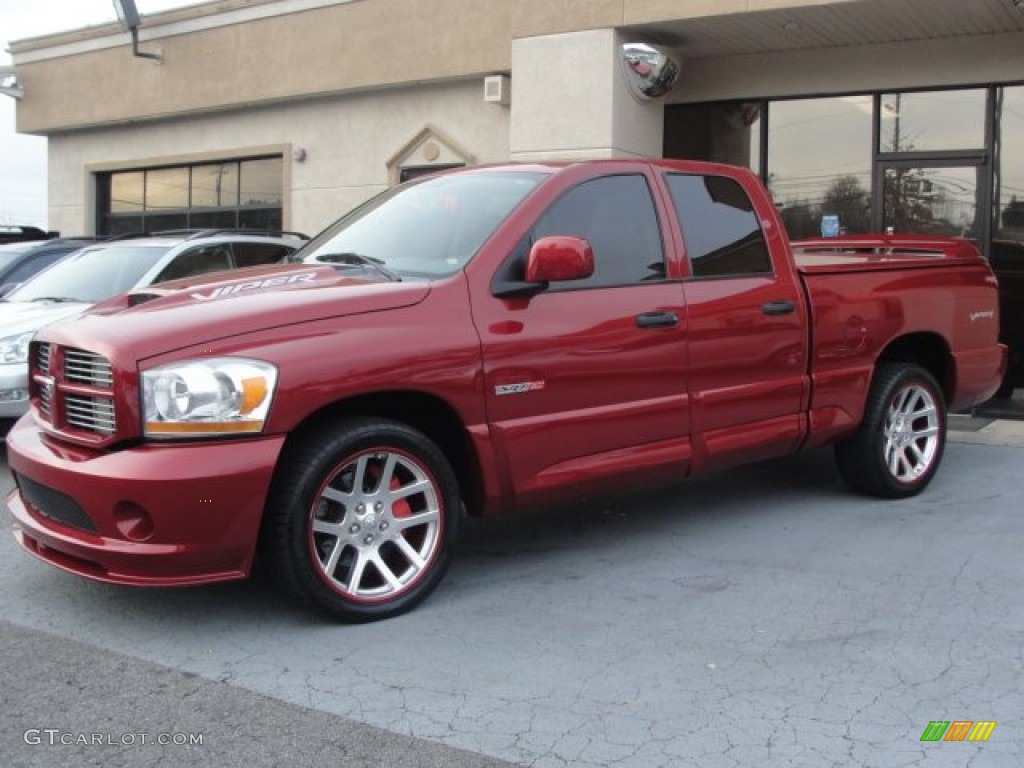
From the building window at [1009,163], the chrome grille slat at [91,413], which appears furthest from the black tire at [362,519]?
the building window at [1009,163]

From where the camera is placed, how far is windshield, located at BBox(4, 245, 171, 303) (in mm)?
8078

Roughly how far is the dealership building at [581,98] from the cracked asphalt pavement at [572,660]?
6560mm

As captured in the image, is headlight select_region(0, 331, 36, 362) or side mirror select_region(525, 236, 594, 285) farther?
headlight select_region(0, 331, 36, 362)

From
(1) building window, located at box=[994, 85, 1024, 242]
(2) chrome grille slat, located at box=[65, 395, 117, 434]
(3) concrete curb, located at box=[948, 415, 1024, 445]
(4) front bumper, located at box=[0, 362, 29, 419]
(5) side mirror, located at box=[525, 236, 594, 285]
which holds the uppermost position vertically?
(1) building window, located at box=[994, 85, 1024, 242]

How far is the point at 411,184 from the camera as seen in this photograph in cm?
559

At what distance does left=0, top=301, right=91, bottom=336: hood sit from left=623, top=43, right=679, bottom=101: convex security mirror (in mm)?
6284

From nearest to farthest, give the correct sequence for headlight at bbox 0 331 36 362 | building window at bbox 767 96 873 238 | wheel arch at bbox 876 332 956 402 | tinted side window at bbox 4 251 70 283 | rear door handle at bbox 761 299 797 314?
rear door handle at bbox 761 299 797 314 → wheel arch at bbox 876 332 956 402 → headlight at bbox 0 331 36 362 → tinted side window at bbox 4 251 70 283 → building window at bbox 767 96 873 238

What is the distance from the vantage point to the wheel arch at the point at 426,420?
4.11 m

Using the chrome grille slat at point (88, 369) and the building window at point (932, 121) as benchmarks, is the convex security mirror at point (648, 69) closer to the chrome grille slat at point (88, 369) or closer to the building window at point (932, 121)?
the building window at point (932, 121)

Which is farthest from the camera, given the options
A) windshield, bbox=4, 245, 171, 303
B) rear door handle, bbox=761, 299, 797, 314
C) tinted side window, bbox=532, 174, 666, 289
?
windshield, bbox=4, 245, 171, 303

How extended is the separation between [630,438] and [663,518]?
1171mm

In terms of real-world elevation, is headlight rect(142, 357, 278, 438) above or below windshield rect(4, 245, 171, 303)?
below

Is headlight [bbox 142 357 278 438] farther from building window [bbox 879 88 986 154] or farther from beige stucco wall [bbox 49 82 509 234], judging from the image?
beige stucco wall [bbox 49 82 509 234]

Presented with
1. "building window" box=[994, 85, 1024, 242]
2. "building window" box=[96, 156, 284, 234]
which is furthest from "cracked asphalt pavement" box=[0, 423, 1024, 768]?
"building window" box=[96, 156, 284, 234]
